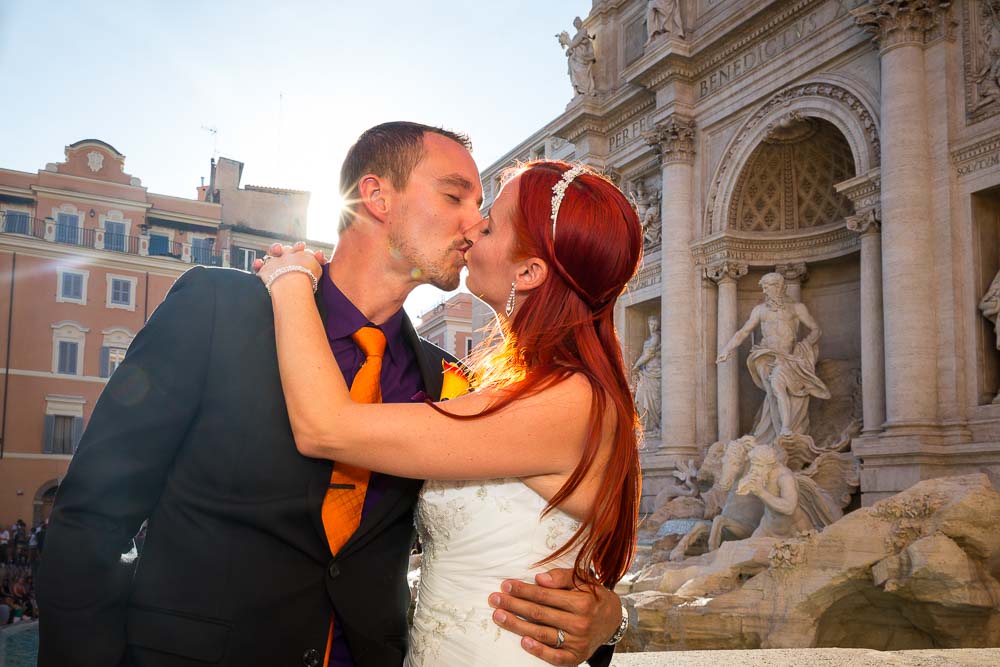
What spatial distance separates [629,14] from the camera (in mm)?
18250

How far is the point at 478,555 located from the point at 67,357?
30.4 m

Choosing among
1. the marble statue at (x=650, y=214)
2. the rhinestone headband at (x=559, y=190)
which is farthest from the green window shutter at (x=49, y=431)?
the rhinestone headband at (x=559, y=190)

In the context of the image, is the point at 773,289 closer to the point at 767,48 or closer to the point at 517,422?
the point at 767,48

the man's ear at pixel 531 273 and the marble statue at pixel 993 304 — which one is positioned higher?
the marble statue at pixel 993 304

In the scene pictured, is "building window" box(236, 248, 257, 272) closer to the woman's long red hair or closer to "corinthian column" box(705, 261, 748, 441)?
"corinthian column" box(705, 261, 748, 441)

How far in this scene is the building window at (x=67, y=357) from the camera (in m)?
29.2

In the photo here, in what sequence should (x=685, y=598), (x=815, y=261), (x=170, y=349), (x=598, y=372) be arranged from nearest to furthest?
(x=170, y=349) < (x=598, y=372) < (x=685, y=598) < (x=815, y=261)

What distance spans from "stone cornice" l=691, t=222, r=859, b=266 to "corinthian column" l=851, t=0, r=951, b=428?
3140 mm

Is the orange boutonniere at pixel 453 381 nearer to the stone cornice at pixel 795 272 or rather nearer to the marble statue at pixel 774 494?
the marble statue at pixel 774 494

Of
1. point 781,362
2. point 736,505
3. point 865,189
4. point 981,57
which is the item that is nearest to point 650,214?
point 781,362

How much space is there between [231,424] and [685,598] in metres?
6.54

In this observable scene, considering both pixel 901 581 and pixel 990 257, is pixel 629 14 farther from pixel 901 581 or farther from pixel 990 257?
pixel 901 581

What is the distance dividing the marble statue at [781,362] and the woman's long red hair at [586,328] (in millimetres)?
11291

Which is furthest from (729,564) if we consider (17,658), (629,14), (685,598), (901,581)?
(629,14)
